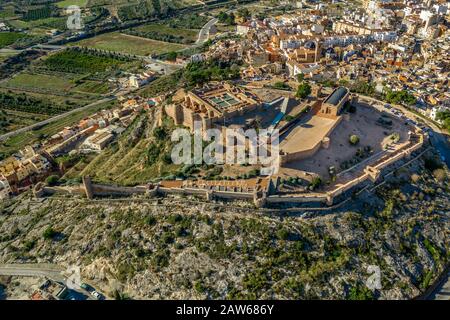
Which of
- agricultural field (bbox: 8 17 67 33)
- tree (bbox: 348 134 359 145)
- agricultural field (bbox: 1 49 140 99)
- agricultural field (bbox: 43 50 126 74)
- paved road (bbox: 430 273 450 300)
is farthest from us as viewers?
agricultural field (bbox: 8 17 67 33)

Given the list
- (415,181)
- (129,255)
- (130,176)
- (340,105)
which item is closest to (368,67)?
(340,105)

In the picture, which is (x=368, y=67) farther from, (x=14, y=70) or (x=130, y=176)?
(x=14, y=70)

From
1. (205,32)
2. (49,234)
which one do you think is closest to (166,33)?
(205,32)

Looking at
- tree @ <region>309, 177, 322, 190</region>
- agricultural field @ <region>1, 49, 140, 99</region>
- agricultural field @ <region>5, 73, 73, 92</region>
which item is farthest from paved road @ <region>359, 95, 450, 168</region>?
agricultural field @ <region>5, 73, 73, 92</region>

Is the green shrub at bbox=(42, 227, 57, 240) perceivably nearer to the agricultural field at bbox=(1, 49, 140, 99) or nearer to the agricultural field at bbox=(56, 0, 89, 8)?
the agricultural field at bbox=(1, 49, 140, 99)

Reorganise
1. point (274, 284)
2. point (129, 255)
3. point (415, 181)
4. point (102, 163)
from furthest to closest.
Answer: point (102, 163)
point (415, 181)
point (129, 255)
point (274, 284)

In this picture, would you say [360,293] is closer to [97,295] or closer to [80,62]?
[97,295]
